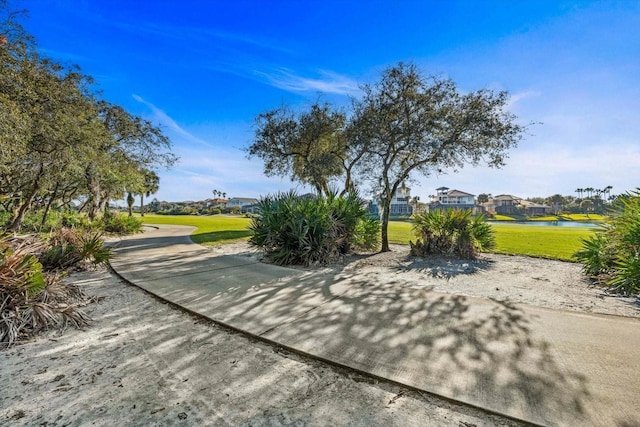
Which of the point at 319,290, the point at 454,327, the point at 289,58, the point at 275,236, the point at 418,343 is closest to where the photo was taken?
Result: the point at 418,343

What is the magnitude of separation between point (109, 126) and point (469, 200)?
78.0 metres

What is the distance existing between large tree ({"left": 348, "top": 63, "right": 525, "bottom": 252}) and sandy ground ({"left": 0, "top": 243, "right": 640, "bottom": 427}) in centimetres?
587

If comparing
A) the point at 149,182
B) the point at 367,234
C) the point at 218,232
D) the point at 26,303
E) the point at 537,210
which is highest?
the point at 149,182

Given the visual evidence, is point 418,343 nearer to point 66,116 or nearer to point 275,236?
point 275,236

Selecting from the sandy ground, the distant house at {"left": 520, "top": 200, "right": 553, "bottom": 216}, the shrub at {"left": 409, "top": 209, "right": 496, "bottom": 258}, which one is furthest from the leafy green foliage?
the distant house at {"left": 520, "top": 200, "right": 553, "bottom": 216}

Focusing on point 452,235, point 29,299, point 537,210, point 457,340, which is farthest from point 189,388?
point 537,210

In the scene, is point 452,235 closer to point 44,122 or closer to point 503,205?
point 44,122

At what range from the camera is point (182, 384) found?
211 cm

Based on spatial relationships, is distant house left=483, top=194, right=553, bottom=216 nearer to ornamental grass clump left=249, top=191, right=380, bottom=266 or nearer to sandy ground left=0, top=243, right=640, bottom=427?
ornamental grass clump left=249, top=191, right=380, bottom=266

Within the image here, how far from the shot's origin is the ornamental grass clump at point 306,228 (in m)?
7.09

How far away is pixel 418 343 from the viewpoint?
270cm

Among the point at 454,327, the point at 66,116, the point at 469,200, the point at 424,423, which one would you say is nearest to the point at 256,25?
the point at 66,116

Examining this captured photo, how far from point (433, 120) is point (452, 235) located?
3.58 meters

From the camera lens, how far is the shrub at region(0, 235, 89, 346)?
3016 mm
